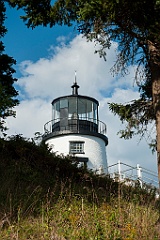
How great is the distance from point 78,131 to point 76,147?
1.37m

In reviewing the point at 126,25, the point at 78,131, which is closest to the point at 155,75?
the point at 126,25

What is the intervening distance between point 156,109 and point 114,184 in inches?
205

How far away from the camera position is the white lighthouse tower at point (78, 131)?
76.3ft

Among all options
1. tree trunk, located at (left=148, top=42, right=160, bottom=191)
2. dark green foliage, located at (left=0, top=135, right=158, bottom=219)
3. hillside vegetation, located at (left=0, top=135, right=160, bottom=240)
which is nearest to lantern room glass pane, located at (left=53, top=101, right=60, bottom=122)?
dark green foliage, located at (left=0, top=135, right=158, bottom=219)

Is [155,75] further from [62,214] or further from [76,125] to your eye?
[76,125]

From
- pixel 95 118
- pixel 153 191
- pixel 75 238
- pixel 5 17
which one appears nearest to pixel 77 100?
pixel 95 118

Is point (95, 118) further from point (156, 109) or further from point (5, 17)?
point (156, 109)

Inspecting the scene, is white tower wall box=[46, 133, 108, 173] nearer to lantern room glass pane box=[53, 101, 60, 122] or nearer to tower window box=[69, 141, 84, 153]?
tower window box=[69, 141, 84, 153]

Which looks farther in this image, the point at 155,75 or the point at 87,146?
the point at 87,146

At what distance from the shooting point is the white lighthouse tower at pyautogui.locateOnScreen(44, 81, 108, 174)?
76.3 ft

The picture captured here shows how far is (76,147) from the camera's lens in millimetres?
23656

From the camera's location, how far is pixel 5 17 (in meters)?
11.6

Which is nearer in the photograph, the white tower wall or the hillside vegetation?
the hillside vegetation

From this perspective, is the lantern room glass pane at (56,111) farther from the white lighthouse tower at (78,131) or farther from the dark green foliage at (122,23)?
the dark green foliage at (122,23)
